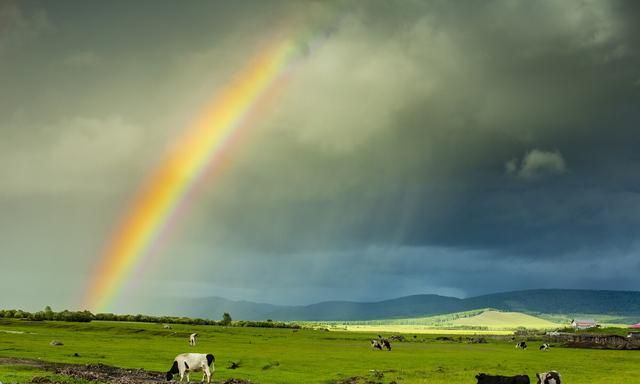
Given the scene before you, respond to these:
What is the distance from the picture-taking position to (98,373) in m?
48.4

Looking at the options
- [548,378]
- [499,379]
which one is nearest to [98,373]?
[499,379]

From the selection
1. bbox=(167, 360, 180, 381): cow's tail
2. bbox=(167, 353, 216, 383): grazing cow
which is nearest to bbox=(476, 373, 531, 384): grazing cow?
bbox=(167, 353, 216, 383): grazing cow

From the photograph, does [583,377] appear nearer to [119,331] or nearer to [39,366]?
[39,366]

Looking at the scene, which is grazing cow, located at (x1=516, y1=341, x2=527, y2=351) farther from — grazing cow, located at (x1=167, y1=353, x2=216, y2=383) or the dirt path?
the dirt path

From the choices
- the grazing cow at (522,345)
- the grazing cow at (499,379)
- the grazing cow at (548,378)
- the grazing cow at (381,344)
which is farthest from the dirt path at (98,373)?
the grazing cow at (522,345)

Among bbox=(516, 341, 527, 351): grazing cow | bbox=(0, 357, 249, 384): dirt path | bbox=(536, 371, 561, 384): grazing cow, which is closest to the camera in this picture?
bbox=(0, 357, 249, 384): dirt path

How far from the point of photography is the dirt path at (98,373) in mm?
44188

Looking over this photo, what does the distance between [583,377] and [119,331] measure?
116388 mm

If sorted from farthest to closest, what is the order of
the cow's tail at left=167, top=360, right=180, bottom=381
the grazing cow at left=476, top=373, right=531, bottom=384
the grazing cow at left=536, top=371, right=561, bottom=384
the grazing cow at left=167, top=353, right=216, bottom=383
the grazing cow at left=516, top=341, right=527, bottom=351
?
1. the grazing cow at left=516, top=341, right=527, bottom=351
2. the grazing cow at left=167, top=353, right=216, bottom=383
3. the cow's tail at left=167, top=360, right=180, bottom=381
4. the grazing cow at left=536, top=371, right=561, bottom=384
5. the grazing cow at left=476, top=373, right=531, bottom=384

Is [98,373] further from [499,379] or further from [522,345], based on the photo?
[522,345]

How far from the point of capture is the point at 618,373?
59562 millimetres

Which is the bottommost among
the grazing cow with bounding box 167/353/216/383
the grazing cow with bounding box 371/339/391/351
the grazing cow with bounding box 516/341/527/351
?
the grazing cow with bounding box 516/341/527/351

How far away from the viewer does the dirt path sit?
44.2 m

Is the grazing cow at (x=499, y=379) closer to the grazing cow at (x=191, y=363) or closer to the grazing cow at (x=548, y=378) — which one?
the grazing cow at (x=548, y=378)
